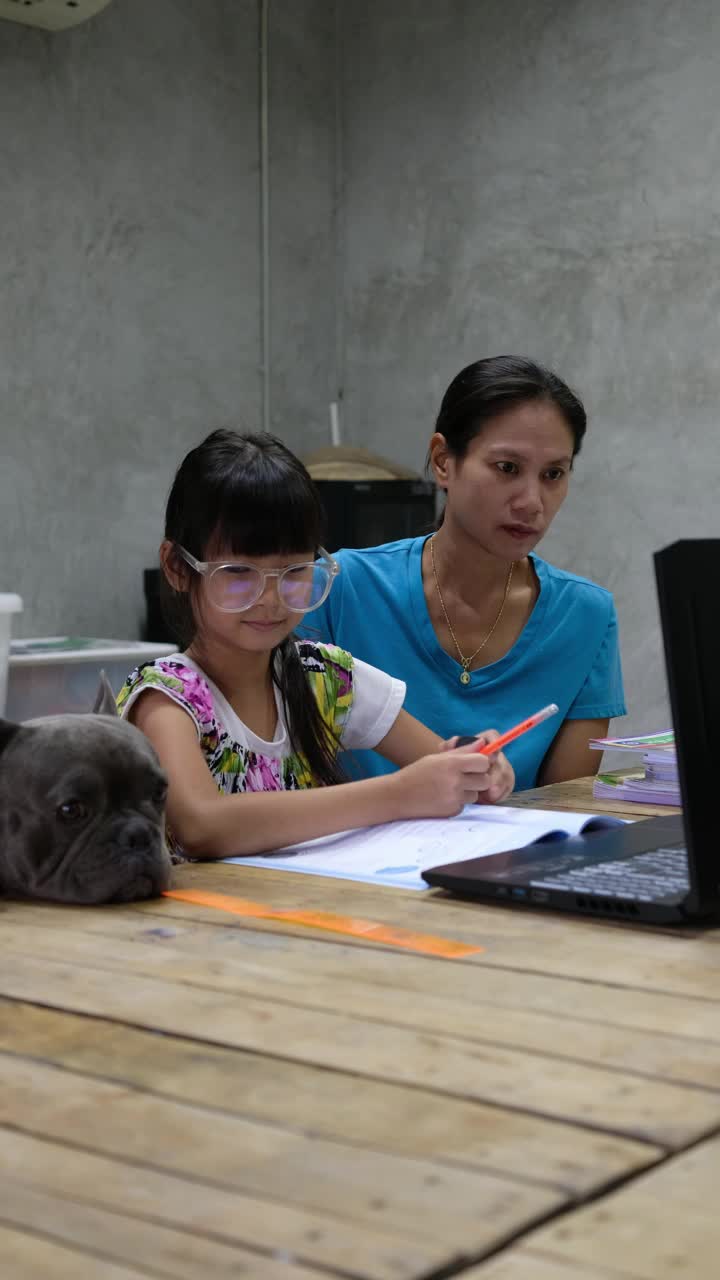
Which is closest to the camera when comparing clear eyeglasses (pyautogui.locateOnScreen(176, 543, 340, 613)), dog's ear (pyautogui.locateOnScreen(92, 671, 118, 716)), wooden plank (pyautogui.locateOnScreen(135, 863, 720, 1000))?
wooden plank (pyautogui.locateOnScreen(135, 863, 720, 1000))

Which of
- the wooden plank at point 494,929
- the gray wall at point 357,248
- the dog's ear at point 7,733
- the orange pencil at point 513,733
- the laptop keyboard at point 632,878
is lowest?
the wooden plank at point 494,929

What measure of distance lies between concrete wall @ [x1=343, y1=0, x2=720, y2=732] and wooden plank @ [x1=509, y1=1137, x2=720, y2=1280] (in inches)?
154

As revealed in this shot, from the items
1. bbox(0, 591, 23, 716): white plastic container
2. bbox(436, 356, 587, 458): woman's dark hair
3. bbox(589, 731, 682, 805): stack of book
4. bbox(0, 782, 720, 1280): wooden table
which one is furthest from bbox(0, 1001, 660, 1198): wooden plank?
bbox(0, 591, 23, 716): white plastic container

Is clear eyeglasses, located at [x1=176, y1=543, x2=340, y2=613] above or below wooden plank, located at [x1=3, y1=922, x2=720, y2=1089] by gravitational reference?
above

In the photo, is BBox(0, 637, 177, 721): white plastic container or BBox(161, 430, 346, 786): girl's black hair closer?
BBox(161, 430, 346, 786): girl's black hair

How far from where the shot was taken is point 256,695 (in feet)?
6.26

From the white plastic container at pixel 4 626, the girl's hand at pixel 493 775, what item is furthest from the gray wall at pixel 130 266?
the girl's hand at pixel 493 775

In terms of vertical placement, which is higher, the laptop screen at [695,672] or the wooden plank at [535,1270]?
the laptop screen at [695,672]

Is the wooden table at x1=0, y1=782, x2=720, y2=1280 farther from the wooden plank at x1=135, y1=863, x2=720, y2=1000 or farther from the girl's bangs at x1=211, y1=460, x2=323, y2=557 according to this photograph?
the girl's bangs at x1=211, y1=460, x2=323, y2=557

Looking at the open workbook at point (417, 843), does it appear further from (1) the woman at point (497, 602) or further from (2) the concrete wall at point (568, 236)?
(2) the concrete wall at point (568, 236)

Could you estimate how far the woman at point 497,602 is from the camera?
2342mm

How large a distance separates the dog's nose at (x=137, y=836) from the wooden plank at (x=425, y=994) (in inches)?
4.5

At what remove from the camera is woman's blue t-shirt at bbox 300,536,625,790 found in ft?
7.99

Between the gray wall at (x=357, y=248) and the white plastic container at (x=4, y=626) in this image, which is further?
the gray wall at (x=357, y=248)
